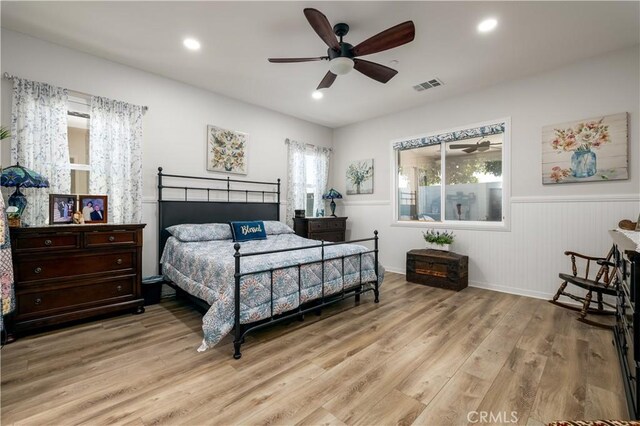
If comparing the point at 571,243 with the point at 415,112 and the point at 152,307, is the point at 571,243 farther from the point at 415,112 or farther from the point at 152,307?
the point at 152,307

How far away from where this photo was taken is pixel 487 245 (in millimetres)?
4141

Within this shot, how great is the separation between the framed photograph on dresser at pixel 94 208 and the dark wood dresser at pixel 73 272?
0.32 meters

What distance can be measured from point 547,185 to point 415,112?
2231 millimetres

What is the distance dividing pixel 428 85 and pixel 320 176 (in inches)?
100

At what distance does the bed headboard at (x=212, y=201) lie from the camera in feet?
12.5

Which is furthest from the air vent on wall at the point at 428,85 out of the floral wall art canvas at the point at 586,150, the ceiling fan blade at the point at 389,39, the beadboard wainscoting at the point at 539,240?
the beadboard wainscoting at the point at 539,240

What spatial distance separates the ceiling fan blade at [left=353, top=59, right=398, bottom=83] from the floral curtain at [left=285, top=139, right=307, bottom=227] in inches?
101

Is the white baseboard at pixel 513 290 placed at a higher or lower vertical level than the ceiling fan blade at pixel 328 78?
lower

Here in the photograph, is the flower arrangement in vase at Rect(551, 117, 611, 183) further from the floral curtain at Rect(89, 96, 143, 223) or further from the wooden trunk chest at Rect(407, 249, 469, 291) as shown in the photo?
the floral curtain at Rect(89, 96, 143, 223)

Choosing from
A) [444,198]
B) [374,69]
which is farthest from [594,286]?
[374,69]

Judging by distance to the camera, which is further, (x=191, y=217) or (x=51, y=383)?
(x=191, y=217)

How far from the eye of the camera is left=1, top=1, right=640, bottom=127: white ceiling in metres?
2.49

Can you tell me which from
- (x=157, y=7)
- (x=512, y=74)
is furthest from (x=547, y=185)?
(x=157, y=7)

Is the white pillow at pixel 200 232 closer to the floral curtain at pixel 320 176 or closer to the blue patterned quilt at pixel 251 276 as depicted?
the blue patterned quilt at pixel 251 276
